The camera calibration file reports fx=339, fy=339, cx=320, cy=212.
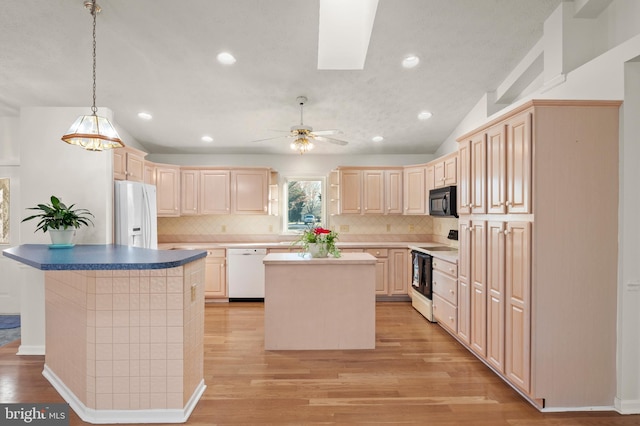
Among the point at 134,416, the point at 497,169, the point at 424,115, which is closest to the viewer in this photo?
the point at 134,416

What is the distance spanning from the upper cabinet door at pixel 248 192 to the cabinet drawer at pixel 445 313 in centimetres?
312

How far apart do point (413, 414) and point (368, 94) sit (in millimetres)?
3467

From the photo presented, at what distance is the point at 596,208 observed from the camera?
239 cm

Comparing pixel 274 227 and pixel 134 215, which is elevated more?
pixel 134 215

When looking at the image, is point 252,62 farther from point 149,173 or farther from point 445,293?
point 445,293

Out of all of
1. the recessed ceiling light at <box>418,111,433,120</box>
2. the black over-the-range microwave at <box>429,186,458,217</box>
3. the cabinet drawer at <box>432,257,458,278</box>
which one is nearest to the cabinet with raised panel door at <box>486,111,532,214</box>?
the cabinet drawer at <box>432,257,458,278</box>

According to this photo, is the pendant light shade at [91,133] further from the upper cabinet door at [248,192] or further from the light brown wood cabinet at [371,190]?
the light brown wood cabinet at [371,190]

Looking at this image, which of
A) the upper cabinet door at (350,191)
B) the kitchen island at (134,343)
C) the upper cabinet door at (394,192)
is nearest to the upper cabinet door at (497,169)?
the kitchen island at (134,343)

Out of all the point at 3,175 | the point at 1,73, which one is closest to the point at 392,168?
the point at 1,73

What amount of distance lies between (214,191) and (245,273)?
4.89 feet

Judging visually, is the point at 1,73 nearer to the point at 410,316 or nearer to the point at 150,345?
the point at 150,345

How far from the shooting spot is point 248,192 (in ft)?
18.9

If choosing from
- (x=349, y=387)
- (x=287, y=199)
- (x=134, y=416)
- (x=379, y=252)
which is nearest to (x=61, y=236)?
(x=134, y=416)

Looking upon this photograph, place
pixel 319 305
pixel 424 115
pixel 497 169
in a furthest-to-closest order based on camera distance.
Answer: pixel 424 115, pixel 319 305, pixel 497 169
